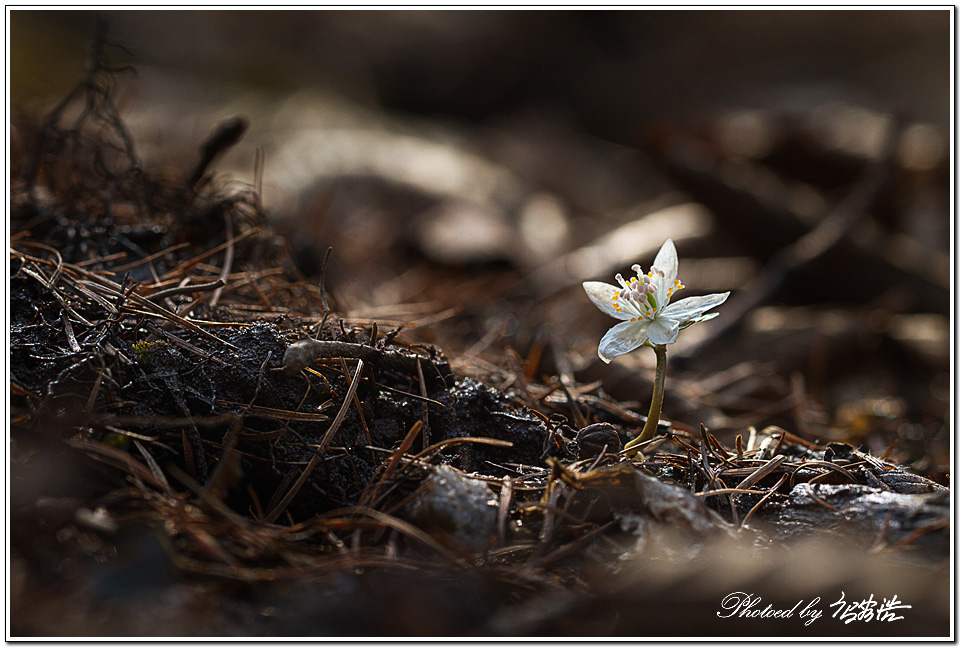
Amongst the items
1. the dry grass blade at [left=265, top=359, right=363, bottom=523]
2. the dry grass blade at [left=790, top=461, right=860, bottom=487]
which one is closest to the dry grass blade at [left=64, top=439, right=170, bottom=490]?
the dry grass blade at [left=265, top=359, right=363, bottom=523]

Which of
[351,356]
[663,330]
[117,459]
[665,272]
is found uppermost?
[665,272]

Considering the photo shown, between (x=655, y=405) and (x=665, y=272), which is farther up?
(x=665, y=272)

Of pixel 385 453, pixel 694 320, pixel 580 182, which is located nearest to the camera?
pixel 694 320

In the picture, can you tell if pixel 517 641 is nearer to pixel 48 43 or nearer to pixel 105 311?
pixel 105 311

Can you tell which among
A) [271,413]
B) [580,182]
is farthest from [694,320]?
[580,182]

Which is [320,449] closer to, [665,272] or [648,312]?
[648,312]

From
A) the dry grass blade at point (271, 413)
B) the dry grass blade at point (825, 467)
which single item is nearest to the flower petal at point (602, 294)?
the dry grass blade at point (825, 467)

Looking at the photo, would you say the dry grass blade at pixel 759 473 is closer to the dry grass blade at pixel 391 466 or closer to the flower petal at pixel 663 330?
the flower petal at pixel 663 330

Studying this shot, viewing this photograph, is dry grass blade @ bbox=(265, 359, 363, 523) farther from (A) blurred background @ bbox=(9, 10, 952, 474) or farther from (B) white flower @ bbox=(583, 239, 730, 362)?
(B) white flower @ bbox=(583, 239, 730, 362)
